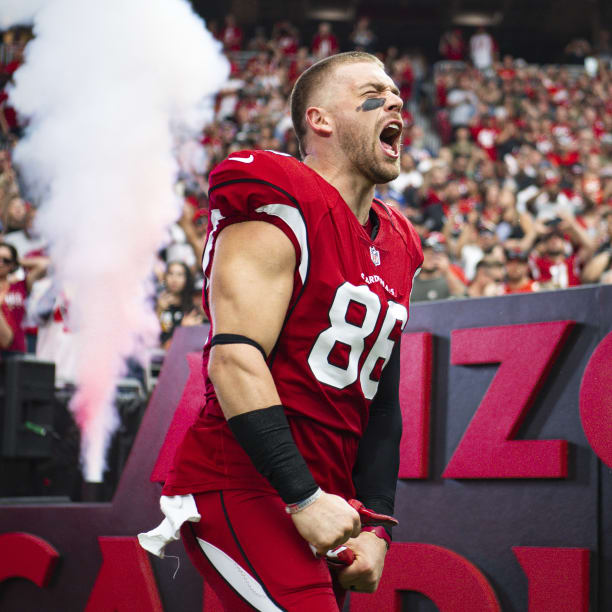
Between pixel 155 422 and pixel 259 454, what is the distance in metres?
2.64

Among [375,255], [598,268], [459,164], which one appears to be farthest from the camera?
[459,164]

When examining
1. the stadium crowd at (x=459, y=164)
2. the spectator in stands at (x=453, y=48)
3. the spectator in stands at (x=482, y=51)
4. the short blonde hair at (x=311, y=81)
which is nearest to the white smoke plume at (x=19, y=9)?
the stadium crowd at (x=459, y=164)

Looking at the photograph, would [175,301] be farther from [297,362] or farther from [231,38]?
[231,38]

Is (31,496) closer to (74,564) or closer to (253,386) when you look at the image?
(74,564)

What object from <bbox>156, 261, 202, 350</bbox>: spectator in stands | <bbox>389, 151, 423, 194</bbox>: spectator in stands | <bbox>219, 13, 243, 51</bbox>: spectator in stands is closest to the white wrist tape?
<bbox>156, 261, 202, 350</bbox>: spectator in stands

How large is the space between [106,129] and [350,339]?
587 centimetres

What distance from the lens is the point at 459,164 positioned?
11375 mm

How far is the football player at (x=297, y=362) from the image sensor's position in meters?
1.77

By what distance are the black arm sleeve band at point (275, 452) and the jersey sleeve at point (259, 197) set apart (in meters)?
0.33

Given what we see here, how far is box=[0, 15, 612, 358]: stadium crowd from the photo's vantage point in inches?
264

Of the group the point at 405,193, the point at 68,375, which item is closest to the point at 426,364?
the point at 68,375

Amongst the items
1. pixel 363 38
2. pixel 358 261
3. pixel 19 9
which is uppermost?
pixel 363 38

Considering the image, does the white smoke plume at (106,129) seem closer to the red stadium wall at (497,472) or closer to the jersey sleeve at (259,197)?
the red stadium wall at (497,472)

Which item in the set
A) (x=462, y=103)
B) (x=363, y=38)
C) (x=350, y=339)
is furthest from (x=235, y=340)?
(x=363, y=38)
